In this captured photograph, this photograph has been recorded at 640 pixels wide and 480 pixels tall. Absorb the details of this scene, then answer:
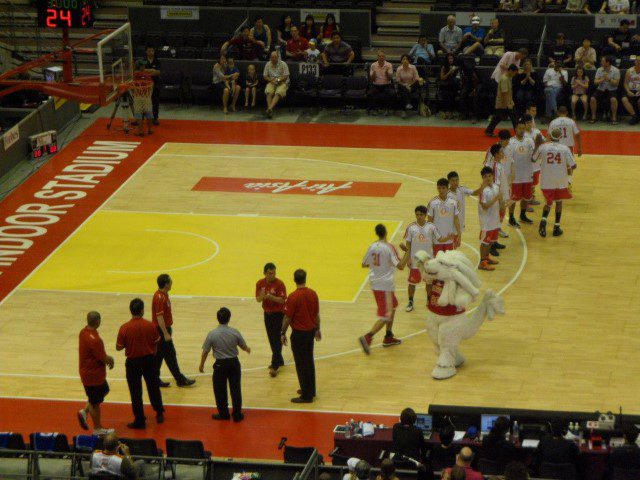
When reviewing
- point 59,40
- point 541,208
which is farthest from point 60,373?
point 59,40

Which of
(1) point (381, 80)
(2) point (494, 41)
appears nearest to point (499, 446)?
(1) point (381, 80)

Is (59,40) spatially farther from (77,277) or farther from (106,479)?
(106,479)

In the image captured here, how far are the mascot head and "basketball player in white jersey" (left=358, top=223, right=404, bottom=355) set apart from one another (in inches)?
30.6

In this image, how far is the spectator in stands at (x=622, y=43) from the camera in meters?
27.6

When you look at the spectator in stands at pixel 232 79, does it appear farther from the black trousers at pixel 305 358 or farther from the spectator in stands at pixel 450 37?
the black trousers at pixel 305 358

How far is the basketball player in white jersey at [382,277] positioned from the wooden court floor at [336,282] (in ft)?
1.24

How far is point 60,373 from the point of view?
1666cm

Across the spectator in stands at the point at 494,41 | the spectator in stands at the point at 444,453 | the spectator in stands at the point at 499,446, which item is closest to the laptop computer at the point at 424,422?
the spectator in stands at the point at 444,453

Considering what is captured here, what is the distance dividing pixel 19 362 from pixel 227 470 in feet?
17.8

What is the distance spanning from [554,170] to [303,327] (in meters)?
6.67

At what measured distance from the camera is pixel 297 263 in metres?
20.0

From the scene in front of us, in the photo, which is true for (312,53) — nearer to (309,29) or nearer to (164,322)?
(309,29)

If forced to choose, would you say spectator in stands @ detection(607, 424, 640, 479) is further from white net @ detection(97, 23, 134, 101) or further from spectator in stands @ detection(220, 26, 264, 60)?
spectator in stands @ detection(220, 26, 264, 60)

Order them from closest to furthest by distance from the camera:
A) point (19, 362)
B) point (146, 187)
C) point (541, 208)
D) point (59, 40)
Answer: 1. point (19, 362)
2. point (541, 208)
3. point (146, 187)
4. point (59, 40)
